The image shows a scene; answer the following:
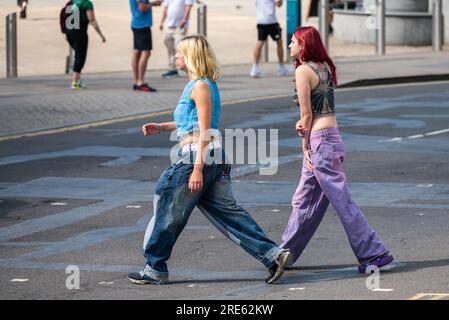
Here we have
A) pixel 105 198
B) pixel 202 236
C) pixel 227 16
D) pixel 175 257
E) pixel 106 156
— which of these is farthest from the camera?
pixel 227 16

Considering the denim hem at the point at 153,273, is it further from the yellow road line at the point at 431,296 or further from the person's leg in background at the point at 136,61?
the person's leg in background at the point at 136,61

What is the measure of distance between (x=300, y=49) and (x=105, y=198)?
364 cm

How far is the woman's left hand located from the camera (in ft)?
26.9

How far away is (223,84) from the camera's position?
2222 cm

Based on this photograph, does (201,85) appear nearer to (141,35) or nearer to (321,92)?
(321,92)

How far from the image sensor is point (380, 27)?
28.6 m

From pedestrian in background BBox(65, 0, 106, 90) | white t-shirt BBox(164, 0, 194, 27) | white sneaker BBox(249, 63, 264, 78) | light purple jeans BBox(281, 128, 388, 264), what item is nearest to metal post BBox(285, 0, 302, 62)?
white sneaker BBox(249, 63, 264, 78)

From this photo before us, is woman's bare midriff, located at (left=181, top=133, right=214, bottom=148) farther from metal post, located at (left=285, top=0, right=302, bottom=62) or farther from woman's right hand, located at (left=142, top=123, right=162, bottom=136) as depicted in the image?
metal post, located at (left=285, top=0, right=302, bottom=62)

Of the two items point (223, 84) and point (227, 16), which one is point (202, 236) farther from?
point (227, 16)

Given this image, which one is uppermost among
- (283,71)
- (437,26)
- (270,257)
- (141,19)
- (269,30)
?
(141,19)

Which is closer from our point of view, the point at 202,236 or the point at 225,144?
the point at 202,236

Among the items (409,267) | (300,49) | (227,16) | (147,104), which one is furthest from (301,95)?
(227,16)

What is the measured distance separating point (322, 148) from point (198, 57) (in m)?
1.06

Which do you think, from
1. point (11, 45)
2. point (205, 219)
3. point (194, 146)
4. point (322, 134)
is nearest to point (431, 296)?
point (322, 134)
